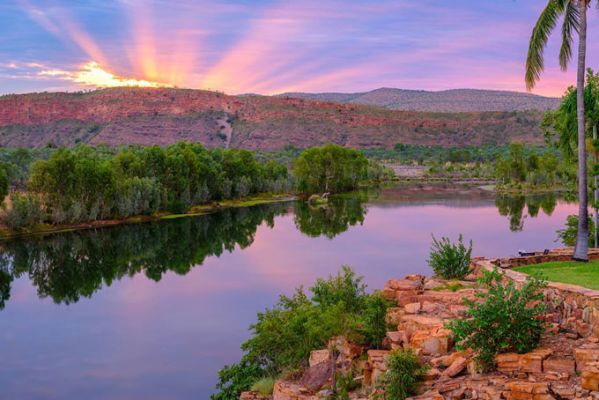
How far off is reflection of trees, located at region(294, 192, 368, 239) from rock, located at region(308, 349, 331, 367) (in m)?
26.5

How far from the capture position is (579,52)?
15.9m

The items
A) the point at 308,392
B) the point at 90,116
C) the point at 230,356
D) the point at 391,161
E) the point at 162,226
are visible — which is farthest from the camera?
the point at 90,116

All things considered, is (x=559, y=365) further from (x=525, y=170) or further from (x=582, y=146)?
(x=525, y=170)

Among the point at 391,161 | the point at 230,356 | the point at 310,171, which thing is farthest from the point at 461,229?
the point at 391,161

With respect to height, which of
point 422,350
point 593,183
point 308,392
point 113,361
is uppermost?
point 593,183

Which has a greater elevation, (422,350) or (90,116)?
(90,116)

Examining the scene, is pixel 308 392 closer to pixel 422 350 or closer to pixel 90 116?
pixel 422 350

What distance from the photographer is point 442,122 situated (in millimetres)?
139000

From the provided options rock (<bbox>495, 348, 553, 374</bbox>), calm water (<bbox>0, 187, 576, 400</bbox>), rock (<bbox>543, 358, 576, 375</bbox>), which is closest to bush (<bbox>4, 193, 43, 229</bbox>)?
calm water (<bbox>0, 187, 576, 400</bbox>)

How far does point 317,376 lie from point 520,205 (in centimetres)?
4742

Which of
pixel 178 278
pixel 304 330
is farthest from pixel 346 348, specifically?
pixel 178 278

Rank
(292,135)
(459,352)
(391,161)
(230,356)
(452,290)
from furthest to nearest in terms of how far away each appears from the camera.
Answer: (292,135) < (391,161) < (230,356) < (452,290) < (459,352)

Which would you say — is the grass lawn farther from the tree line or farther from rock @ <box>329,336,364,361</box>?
the tree line

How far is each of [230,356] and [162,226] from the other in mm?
28575
